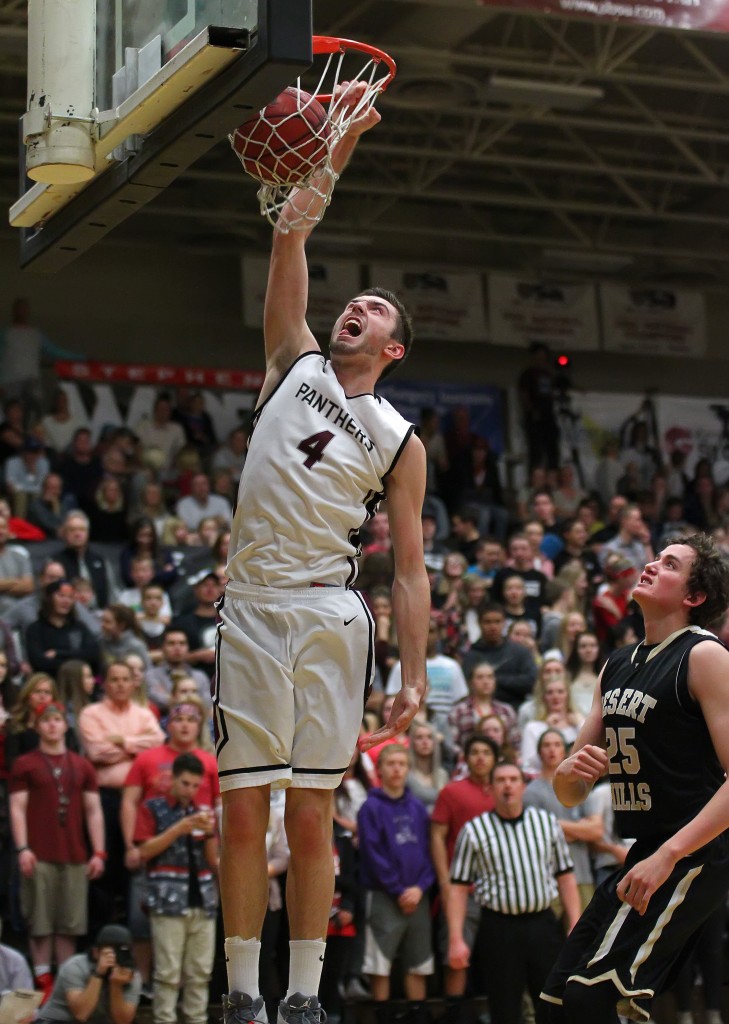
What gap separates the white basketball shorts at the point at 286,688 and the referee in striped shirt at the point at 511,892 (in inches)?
182

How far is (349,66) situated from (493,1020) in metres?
10.6

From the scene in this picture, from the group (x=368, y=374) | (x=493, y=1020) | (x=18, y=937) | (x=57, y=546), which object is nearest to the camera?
(x=368, y=374)

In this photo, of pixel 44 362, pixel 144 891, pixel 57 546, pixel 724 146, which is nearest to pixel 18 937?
pixel 144 891

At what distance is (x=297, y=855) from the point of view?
503 centimetres

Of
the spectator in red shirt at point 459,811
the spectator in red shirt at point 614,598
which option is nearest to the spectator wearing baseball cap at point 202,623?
the spectator in red shirt at point 459,811

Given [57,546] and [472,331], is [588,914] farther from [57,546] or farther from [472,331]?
[472,331]

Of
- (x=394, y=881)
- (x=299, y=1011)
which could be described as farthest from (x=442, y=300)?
(x=299, y=1011)

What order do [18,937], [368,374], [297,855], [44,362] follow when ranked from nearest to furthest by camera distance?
[297,855] < [368,374] < [18,937] < [44,362]

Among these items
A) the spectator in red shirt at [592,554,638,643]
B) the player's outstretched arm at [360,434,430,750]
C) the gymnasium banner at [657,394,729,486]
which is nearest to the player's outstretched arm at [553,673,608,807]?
the player's outstretched arm at [360,434,430,750]

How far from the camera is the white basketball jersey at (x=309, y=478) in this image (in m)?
5.14

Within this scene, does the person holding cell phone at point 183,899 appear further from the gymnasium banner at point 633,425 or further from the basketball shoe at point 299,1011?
the gymnasium banner at point 633,425

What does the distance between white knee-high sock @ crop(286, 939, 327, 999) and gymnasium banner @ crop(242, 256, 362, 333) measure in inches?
583

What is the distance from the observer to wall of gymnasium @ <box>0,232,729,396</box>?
19469mm

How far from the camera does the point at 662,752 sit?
5.20 metres
